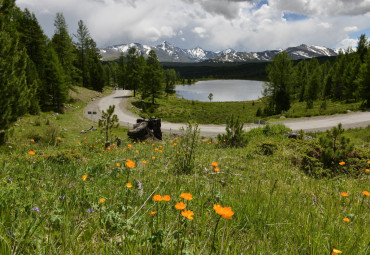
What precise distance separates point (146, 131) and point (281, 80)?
114 ft

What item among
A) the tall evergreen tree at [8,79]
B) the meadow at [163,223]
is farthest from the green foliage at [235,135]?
the tall evergreen tree at [8,79]

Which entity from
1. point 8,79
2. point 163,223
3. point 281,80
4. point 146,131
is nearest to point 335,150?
point 163,223

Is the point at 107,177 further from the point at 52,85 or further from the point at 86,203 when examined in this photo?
the point at 52,85

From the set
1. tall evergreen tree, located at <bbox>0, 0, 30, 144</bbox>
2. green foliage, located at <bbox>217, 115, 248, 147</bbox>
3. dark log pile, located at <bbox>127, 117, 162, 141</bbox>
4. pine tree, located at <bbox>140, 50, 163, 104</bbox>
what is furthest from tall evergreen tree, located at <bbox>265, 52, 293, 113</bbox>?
tall evergreen tree, located at <bbox>0, 0, 30, 144</bbox>

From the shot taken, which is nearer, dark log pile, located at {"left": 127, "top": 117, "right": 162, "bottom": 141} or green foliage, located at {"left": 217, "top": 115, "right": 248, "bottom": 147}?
green foliage, located at {"left": 217, "top": 115, "right": 248, "bottom": 147}

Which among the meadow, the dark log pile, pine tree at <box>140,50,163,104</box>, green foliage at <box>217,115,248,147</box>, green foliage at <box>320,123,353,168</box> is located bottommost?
the dark log pile

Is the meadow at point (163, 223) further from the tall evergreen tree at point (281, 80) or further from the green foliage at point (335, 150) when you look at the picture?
the tall evergreen tree at point (281, 80)

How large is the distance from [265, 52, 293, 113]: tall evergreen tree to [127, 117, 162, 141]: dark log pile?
31712mm

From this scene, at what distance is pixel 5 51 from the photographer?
10836 mm

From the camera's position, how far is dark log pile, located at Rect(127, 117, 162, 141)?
58.8 feet

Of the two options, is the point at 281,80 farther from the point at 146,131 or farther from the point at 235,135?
the point at 235,135

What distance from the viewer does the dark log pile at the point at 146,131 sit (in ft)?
58.8

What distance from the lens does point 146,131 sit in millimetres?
18375

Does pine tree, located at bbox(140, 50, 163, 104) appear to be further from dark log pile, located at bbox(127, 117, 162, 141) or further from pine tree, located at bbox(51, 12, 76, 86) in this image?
dark log pile, located at bbox(127, 117, 162, 141)
